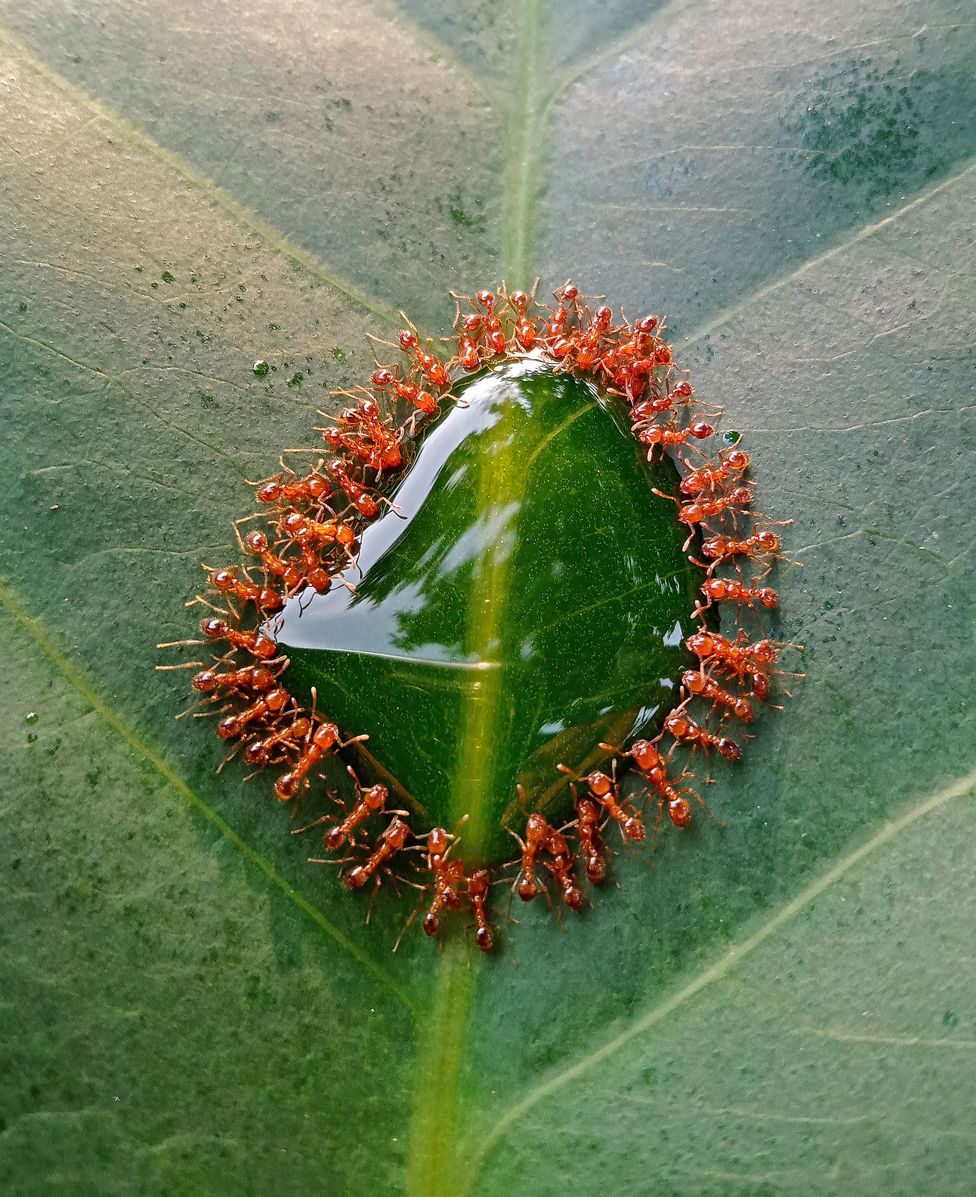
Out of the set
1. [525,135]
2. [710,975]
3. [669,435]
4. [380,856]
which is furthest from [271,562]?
[710,975]

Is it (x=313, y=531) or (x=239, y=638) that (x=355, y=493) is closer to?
(x=313, y=531)

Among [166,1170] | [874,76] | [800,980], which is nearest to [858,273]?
[874,76]

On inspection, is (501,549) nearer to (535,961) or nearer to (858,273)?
(535,961)

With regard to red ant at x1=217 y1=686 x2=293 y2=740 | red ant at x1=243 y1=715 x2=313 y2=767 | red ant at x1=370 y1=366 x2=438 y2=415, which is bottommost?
red ant at x1=243 y1=715 x2=313 y2=767

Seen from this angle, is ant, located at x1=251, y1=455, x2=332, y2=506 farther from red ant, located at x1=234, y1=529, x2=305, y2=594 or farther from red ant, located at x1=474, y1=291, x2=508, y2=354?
red ant, located at x1=474, y1=291, x2=508, y2=354

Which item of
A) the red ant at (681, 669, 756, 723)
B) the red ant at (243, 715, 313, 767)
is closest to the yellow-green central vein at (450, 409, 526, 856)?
the red ant at (243, 715, 313, 767)

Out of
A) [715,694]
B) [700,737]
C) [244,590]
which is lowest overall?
[700,737]

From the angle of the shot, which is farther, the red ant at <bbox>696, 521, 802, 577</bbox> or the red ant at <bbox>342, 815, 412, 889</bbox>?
the red ant at <bbox>696, 521, 802, 577</bbox>
